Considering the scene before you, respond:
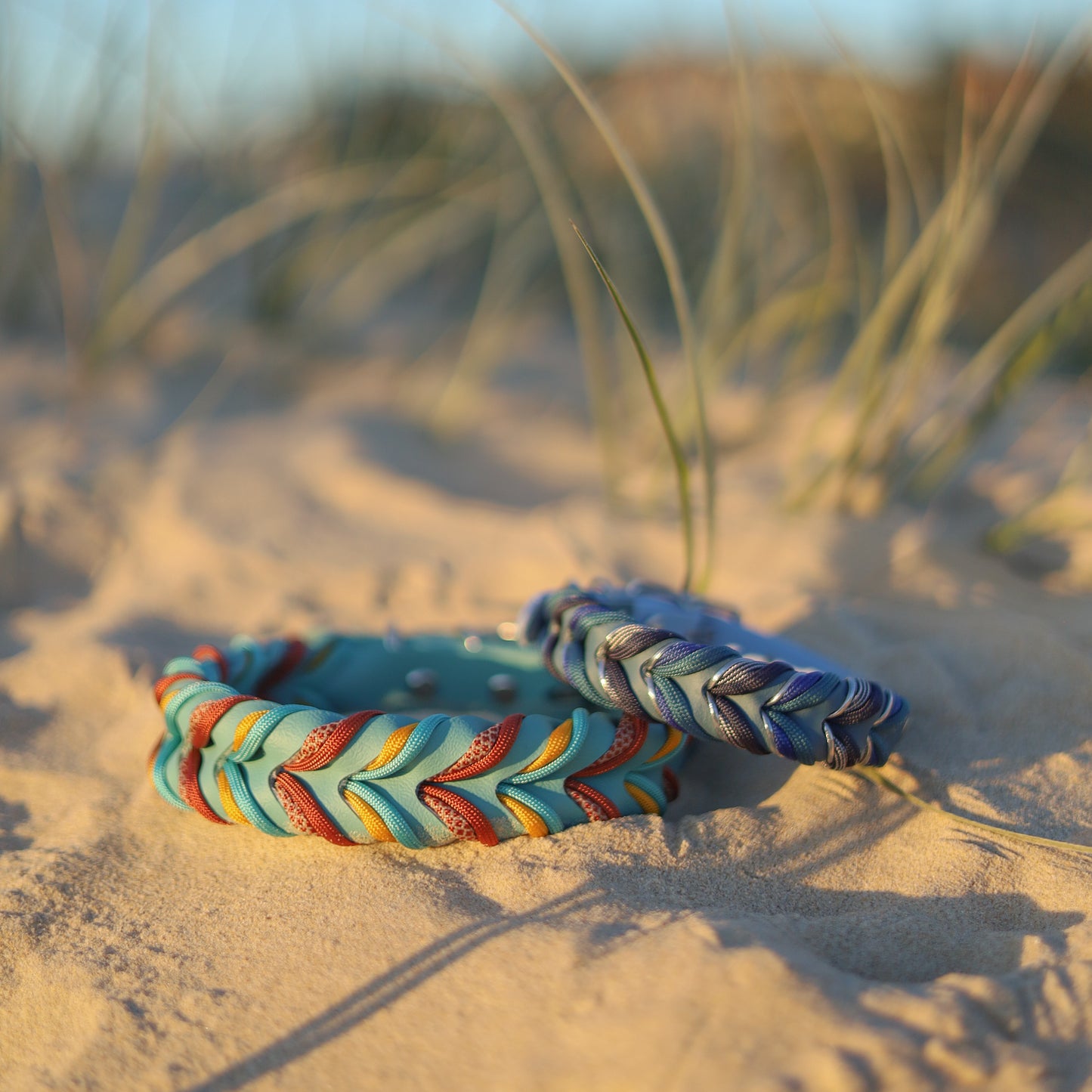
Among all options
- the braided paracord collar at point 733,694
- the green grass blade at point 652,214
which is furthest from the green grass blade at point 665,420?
the braided paracord collar at point 733,694

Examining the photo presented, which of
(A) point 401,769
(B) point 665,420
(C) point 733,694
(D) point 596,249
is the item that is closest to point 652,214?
(B) point 665,420

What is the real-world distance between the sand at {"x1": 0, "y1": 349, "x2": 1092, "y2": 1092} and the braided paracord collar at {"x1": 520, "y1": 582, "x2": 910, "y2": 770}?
10 centimetres

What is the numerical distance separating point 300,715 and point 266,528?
94 cm

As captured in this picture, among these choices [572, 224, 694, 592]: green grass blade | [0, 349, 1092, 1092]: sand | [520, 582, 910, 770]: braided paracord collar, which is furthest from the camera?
[572, 224, 694, 592]: green grass blade

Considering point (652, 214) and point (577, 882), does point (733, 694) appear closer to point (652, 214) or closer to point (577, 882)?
point (577, 882)

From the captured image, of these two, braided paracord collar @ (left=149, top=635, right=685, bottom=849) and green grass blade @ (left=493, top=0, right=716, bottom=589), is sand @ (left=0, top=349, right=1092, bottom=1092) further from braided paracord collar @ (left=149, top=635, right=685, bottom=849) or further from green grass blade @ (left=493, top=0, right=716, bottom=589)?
green grass blade @ (left=493, top=0, right=716, bottom=589)

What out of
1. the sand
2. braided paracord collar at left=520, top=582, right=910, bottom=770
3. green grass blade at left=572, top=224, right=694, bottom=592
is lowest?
the sand

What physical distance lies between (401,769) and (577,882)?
0.20 metres

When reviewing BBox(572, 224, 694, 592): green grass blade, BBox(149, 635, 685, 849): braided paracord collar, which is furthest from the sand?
BBox(572, 224, 694, 592): green grass blade

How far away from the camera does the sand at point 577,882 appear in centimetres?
72

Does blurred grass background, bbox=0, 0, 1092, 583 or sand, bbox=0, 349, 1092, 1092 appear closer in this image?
sand, bbox=0, 349, 1092, 1092

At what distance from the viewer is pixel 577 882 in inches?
36.0

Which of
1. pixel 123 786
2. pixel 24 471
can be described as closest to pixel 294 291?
pixel 24 471

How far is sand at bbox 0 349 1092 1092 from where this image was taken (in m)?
0.72
